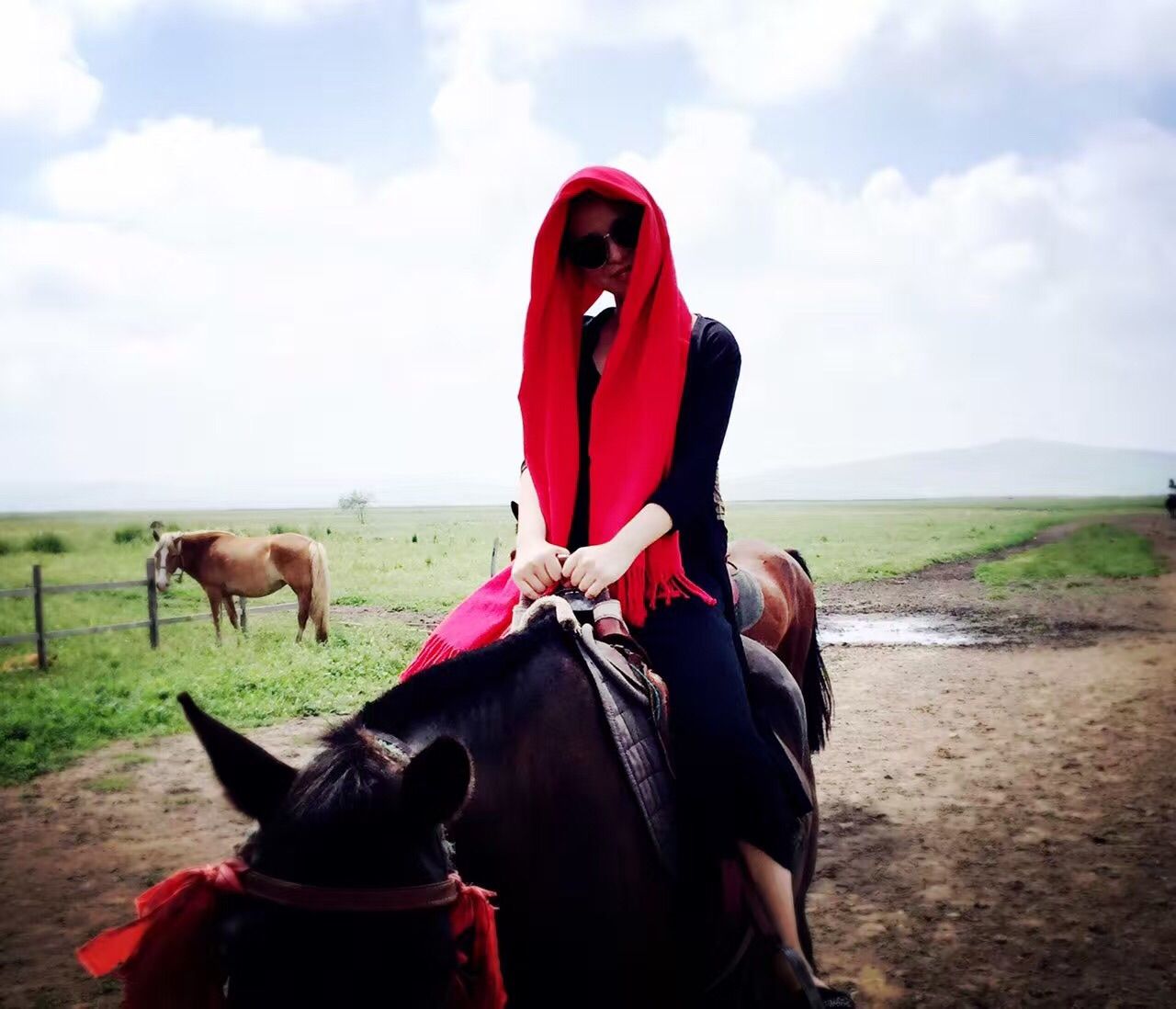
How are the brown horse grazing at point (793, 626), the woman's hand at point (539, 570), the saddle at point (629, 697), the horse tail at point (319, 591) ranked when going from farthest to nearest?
the horse tail at point (319, 591)
the brown horse grazing at point (793, 626)
the woman's hand at point (539, 570)
the saddle at point (629, 697)

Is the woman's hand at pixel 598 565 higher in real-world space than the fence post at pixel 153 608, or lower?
higher

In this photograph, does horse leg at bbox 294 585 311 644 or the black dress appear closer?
the black dress

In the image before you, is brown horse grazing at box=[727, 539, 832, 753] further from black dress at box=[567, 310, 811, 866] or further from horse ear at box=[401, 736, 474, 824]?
horse ear at box=[401, 736, 474, 824]

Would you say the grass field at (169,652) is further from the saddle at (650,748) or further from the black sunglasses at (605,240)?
the black sunglasses at (605,240)

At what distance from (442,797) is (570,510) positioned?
1.19 metres

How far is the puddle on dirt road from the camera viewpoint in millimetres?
13492

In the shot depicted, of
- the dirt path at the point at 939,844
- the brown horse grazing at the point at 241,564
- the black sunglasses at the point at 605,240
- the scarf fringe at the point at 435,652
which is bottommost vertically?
the dirt path at the point at 939,844

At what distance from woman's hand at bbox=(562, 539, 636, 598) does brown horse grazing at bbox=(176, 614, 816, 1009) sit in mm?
167

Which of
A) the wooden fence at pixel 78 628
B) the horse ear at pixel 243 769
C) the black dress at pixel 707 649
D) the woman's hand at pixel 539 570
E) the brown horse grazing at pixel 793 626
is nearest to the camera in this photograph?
the horse ear at pixel 243 769

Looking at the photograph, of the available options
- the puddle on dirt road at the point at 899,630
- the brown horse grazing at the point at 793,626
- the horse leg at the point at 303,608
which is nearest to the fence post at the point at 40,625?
the horse leg at the point at 303,608

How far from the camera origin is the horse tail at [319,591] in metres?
11.5

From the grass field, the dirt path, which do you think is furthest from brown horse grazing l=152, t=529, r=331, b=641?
the dirt path

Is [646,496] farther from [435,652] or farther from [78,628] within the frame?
[78,628]

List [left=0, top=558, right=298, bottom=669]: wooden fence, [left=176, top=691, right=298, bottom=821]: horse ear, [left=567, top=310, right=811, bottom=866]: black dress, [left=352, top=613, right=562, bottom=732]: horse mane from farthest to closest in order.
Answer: [left=0, top=558, right=298, bottom=669]: wooden fence
[left=567, top=310, right=811, bottom=866]: black dress
[left=352, top=613, right=562, bottom=732]: horse mane
[left=176, top=691, right=298, bottom=821]: horse ear
